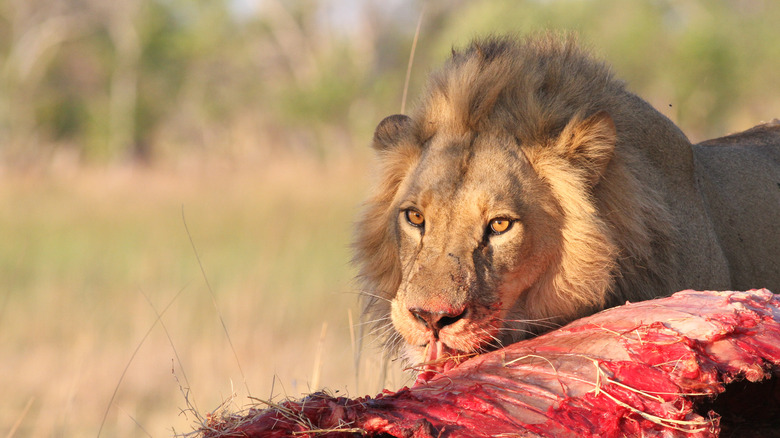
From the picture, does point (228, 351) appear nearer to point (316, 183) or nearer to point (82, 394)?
point (82, 394)

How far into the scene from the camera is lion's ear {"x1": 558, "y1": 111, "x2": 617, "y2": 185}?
3305 mm

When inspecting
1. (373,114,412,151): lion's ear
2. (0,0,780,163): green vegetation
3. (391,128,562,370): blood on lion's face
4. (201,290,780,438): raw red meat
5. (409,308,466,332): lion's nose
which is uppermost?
(0,0,780,163): green vegetation

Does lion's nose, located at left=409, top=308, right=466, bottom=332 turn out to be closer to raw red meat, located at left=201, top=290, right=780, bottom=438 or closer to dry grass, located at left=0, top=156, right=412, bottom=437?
raw red meat, located at left=201, top=290, right=780, bottom=438

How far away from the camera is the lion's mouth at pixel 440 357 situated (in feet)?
9.21

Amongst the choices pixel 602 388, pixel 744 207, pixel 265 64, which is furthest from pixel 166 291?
pixel 265 64

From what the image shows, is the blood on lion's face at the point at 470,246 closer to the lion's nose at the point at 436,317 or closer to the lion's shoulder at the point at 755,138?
the lion's nose at the point at 436,317

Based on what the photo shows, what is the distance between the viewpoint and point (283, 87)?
35.0 meters

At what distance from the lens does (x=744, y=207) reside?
4242 mm

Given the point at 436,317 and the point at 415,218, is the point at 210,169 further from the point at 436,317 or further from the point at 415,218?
the point at 436,317

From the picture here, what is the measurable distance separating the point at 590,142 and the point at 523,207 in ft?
1.19

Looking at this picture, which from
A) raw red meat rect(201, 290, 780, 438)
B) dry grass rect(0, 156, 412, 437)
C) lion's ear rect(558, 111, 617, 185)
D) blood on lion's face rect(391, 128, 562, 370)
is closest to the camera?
raw red meat rect(201, 290, 780, 438)

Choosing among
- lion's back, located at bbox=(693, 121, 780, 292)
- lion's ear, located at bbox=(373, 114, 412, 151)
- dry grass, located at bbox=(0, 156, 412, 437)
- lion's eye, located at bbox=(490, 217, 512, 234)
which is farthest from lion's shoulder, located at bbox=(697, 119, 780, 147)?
dry grass, located at bbox=(0, 156, 412, 437)

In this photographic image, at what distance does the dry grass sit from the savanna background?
0.04 m

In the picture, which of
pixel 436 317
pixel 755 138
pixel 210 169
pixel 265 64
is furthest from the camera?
pixel 265 64
